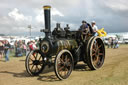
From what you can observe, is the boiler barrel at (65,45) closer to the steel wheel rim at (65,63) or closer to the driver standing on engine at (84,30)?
the steel wheel rim at (65,63)

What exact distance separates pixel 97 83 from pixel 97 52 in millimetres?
2554

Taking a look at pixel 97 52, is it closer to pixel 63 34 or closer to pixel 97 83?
pixel 63 34

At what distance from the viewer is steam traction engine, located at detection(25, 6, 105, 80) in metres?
5.60

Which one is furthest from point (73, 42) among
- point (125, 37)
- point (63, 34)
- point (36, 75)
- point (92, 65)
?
point (125, 37)

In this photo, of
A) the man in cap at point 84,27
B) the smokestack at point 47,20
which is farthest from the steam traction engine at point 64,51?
the man in cap at point 84,27

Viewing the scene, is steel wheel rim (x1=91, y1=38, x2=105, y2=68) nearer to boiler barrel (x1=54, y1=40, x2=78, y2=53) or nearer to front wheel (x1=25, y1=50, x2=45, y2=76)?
boiler barrel (x1=54, y1=40, x2=78, y2=53)

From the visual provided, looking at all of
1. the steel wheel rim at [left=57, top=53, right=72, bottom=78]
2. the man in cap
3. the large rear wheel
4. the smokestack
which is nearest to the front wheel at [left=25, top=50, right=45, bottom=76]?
the steel wheel rim at [left=57, top=53, right=72, bottom=78]

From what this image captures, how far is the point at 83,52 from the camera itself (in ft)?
22.2

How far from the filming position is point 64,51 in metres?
5.36

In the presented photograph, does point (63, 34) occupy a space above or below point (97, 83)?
above

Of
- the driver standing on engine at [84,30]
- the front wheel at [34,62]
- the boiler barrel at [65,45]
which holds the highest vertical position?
the driver standing on engine at [84,30]

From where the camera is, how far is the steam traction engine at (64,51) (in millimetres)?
5602

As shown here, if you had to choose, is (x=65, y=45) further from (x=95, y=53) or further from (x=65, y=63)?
(x=95, y=53)

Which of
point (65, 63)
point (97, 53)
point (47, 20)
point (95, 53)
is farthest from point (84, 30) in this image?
point (65, 63)
